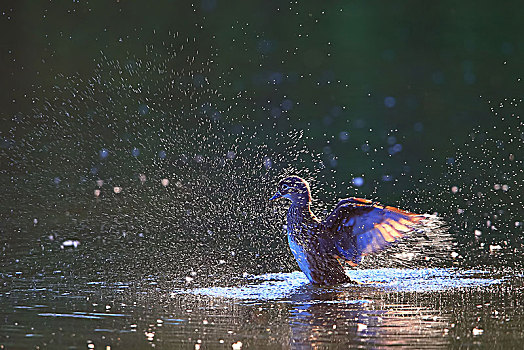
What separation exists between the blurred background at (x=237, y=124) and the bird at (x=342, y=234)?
0.42m

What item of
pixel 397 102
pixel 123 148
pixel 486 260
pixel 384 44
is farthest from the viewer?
pixel 384 44

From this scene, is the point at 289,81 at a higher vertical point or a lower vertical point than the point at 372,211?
higher

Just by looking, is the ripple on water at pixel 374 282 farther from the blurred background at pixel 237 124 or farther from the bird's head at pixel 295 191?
the bird's head at pixel 295 191

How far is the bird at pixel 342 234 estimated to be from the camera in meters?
6.06

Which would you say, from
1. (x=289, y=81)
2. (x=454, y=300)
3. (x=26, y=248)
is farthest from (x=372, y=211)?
(x=289, y=81)

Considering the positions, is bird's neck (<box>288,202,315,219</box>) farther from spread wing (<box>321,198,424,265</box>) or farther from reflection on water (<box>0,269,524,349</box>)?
reflection on water (<box>0,269,524,349</box>)

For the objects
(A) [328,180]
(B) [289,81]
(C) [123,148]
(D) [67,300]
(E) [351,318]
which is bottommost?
(E) [351,318]

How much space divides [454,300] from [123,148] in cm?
665

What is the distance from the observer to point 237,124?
486 inches

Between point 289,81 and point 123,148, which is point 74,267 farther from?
point 289,81

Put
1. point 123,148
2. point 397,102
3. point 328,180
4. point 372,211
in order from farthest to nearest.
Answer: point 397,102 → point 123,148 → point 328,180 → point 372,211

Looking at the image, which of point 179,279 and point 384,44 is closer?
point 179,279

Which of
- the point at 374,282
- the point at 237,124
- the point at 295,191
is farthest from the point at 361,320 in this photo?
the point at 237,124

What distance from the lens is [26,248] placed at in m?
6.86
